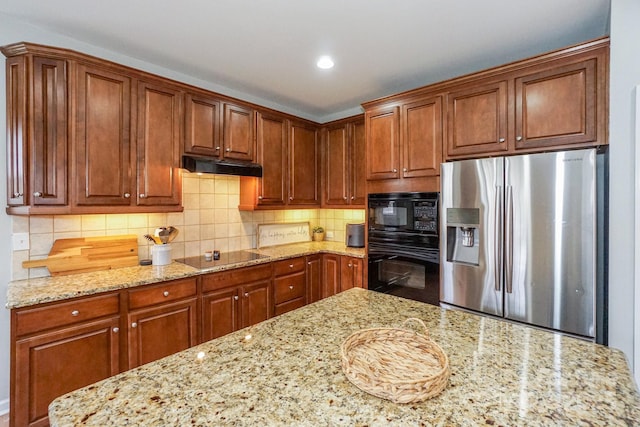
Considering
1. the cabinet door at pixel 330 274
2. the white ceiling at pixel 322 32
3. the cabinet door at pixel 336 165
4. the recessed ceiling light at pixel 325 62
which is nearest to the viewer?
the white ceiling at pixel 322 32

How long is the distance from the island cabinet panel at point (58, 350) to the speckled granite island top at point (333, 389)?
1.35 m

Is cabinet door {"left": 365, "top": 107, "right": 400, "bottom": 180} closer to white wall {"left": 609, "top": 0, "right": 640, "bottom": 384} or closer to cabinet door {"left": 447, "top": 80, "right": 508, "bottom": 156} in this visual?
cabinet door {"left": 447, "top": 80, "right": 508, "bottom": 156}

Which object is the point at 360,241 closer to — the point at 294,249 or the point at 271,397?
the point at 294,249

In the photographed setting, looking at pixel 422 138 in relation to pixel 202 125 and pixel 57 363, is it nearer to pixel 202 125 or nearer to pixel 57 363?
pixel 202 125

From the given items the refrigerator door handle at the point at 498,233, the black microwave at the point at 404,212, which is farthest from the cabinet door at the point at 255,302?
the refrigerator door handle at the point at 498,233

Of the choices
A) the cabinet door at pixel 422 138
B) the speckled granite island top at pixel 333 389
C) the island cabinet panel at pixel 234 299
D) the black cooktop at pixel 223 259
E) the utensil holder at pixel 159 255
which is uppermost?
the cabinet door at pixel 422 138

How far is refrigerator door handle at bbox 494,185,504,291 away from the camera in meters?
2.16

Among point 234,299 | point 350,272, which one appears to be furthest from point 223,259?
point 350,272

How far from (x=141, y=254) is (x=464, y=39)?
10.1 ft

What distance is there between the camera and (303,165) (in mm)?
3648

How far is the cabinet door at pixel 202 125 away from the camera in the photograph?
105 inches

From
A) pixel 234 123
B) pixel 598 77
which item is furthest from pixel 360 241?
pixel 598 77

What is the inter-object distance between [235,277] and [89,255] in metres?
1.10

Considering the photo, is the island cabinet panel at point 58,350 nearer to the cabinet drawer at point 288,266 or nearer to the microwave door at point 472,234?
the cabinet drawer at point 288,266
